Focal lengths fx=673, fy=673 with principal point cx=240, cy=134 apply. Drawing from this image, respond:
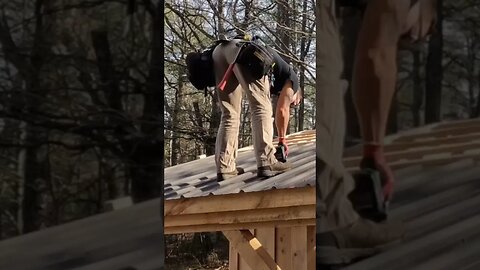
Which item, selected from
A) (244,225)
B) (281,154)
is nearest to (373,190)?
(281,154)

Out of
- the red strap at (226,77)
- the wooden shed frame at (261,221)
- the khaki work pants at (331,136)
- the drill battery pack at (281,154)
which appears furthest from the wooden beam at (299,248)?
the khaki work pants at (331,136)

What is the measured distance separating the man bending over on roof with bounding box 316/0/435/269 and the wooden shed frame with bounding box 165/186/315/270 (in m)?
2.03

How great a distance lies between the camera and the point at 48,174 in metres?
1.40

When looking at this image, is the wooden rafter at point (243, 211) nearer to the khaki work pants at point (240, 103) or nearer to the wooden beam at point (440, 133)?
the khaki work pants at point (240, 103)

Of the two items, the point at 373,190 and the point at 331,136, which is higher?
the point at 331,136

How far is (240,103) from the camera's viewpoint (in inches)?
155

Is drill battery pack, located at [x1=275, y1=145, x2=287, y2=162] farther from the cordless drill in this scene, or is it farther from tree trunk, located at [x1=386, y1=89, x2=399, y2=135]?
tree trunk, located at [x1=386, y1=89, x2=399, y2=135]

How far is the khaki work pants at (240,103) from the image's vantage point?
3.77 meters

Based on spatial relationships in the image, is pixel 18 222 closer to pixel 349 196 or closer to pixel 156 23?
pixel 156 23

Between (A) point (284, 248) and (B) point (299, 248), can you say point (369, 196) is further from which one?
(A) point (284, 248)

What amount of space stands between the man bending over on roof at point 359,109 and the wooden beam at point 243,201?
6.63ft

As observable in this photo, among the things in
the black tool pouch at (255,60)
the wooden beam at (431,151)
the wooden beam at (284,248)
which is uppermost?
the black tool pouch at (255,60)

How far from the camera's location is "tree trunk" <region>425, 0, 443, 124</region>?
142 centimetres

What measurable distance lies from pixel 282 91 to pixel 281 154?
0.38m
